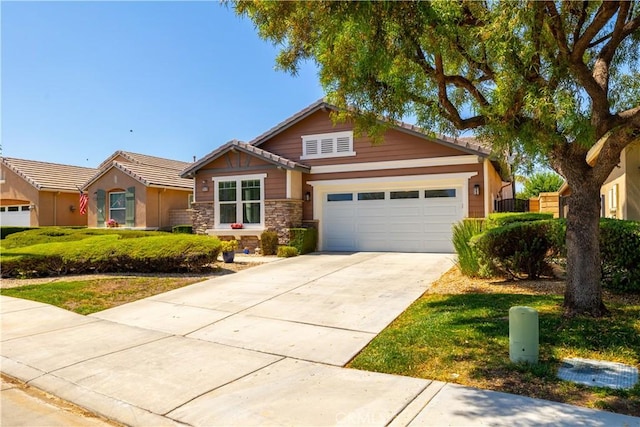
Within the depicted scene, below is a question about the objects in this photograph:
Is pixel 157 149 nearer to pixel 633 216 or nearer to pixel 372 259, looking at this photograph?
pixel 372 259

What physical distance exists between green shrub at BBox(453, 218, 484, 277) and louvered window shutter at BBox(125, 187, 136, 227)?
16.8 metres

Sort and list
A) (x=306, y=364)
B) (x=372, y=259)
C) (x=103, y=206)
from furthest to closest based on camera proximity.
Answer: (x=103, y=206)
(x=372, y=259)
(x=306, y=364)

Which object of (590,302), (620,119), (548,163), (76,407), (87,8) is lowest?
(76,407)

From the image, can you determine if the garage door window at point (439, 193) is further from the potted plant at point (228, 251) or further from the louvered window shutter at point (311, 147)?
the potted plant at point (228, 251)

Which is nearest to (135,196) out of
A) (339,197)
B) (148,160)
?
(148,160)

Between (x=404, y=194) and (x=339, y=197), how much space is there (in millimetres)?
2540

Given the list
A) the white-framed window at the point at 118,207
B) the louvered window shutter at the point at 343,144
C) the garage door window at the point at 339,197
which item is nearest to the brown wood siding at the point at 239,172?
the garage door window at the point at 339,197

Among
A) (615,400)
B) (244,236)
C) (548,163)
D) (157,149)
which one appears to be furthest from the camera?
(157,149)

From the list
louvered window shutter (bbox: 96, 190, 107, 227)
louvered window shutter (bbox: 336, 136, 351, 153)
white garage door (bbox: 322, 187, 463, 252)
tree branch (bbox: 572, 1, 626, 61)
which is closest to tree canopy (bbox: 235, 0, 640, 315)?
tree branch (bbox: 572, 1, 626, 61)

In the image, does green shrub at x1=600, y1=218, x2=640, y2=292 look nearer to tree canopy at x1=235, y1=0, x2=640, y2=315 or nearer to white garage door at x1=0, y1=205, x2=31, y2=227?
tree canopy at x1=235, y1=0, x2=640, y2=315

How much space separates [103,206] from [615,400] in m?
23.2

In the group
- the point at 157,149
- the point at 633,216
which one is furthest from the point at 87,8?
the point at 157,149

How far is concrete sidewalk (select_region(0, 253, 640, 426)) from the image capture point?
342 cm

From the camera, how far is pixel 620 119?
5207 millimetres
